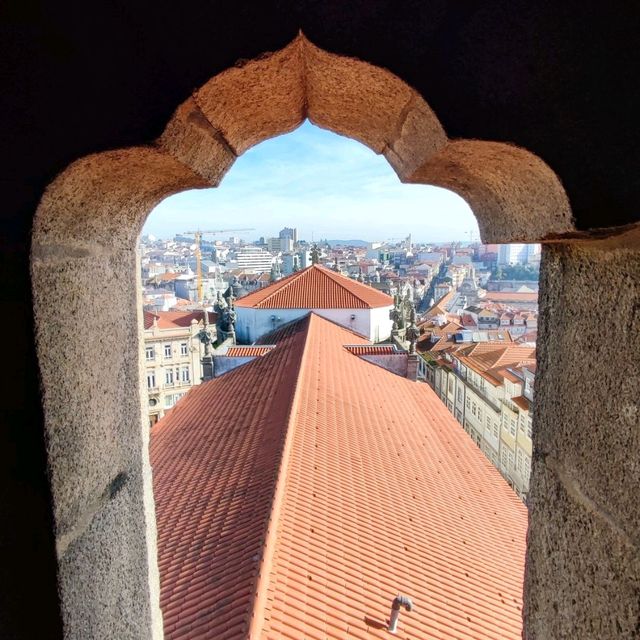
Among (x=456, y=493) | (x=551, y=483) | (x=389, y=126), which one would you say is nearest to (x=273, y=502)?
(x=456, y=493)

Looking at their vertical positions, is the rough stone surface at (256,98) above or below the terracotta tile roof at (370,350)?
above

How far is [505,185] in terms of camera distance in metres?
1.30

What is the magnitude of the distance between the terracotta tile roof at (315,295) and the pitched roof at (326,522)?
9194mm

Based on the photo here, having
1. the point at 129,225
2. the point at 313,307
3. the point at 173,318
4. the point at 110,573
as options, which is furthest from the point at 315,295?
the point at 110,573

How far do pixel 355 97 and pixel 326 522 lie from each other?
4.83 metres

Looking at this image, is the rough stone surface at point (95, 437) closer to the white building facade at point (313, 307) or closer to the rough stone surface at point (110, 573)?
the rough stone surface at point (110, 573)

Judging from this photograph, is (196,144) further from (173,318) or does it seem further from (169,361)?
(173,318)

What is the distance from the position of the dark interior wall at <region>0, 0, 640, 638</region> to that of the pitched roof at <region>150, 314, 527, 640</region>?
3457 mm

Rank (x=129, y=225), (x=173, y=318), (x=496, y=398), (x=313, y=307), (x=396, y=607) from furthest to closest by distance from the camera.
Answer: (x=173, y=318) < (x=496, y=398) < (x=313, y=307) < (x=396, y=607) < (x=129, y=225)

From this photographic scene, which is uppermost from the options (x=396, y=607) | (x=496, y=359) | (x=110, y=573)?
(x=110, y=573)

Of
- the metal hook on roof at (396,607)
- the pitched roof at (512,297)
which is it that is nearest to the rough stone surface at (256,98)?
the metal hook on roof at (396,607)

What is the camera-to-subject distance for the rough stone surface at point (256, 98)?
1.15 m

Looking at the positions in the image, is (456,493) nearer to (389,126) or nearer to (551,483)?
(551,483)

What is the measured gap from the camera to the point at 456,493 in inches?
302
